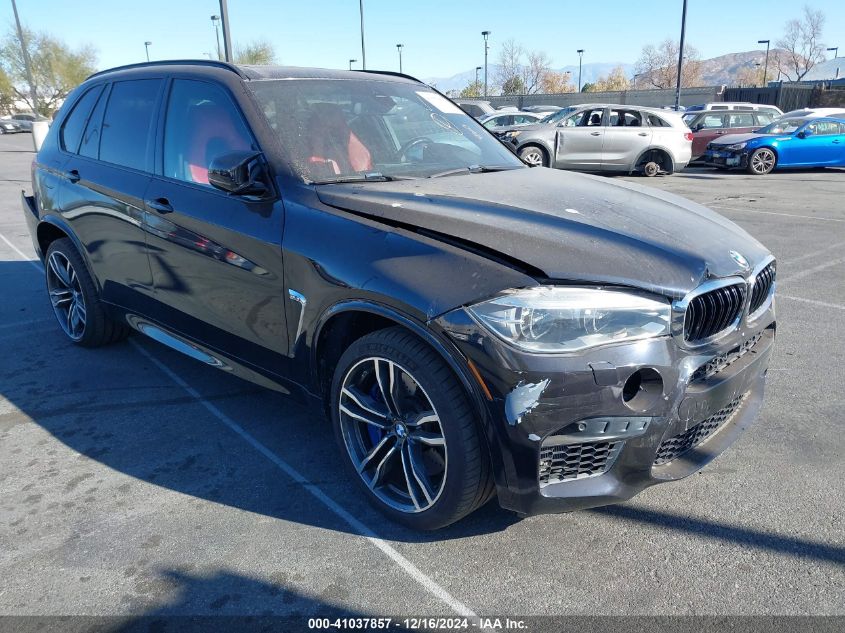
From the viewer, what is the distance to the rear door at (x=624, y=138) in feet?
51.9

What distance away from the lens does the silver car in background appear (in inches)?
623

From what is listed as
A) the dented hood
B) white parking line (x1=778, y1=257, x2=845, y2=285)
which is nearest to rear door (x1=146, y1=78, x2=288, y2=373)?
the dented hood

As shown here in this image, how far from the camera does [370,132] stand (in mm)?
3572

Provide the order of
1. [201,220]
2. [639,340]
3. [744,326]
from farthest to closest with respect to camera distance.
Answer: [201,220] → [744,326] → [639,340]

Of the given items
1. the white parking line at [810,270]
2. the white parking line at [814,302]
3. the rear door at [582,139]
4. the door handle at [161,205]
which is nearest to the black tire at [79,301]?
the door handle at [161,205]

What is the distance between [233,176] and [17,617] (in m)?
1.87

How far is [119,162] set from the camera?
13.6ft

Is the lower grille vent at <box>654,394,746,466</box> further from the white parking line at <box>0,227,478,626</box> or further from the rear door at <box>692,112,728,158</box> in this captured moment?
the rear door at <box>692,112,728,158</box>

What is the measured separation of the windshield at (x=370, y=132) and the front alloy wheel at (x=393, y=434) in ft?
3.21

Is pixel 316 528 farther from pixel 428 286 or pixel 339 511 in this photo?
pixel 428 286

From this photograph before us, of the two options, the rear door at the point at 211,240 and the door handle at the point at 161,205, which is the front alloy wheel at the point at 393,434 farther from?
the door handle at the point at 161,205

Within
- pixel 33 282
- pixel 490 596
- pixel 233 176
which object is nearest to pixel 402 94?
pixel 233 176

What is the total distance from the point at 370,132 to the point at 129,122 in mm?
1638

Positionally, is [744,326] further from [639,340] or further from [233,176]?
[233,176]
